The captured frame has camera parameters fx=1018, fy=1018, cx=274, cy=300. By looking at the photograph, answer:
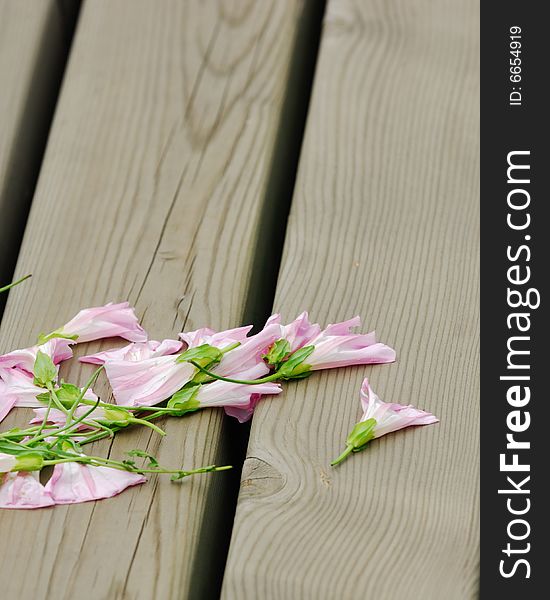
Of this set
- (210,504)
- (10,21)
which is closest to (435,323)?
(210,504)

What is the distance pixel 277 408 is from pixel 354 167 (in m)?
0.43

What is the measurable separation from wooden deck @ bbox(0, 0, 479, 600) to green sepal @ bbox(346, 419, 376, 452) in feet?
0.05

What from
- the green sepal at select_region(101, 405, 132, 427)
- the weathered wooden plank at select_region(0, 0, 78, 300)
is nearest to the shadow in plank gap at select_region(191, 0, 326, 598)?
the green sepal at select_region(101, 405, 132, 427)

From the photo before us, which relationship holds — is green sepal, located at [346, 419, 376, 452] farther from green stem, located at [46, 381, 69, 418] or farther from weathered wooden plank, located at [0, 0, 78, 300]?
weathered wooden plank, located at [0, 0, 78, 300]

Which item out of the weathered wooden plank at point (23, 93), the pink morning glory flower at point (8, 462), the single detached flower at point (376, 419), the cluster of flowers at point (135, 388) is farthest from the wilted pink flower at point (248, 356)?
the weathered wooden plank at point (23, 93)

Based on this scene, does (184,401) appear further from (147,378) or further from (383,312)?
(383,312)

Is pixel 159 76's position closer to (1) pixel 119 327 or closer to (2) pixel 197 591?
(1) pixel 119 327

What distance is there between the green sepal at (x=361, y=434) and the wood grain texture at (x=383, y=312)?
0.01 m

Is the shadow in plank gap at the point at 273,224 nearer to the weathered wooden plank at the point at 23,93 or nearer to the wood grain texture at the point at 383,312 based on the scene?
the wood grain texture at the point at 383,312

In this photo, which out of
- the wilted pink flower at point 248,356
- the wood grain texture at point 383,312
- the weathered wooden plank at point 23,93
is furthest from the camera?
the weathered wooden plank at point 23,93

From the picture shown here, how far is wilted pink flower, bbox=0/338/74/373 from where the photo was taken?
3.42 ft

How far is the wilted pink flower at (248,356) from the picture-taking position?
1.02m

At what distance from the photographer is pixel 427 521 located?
94 cm

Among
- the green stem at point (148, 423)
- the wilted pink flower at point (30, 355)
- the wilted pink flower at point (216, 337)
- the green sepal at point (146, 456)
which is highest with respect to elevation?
the wilted pink flower at point (216, 337)
